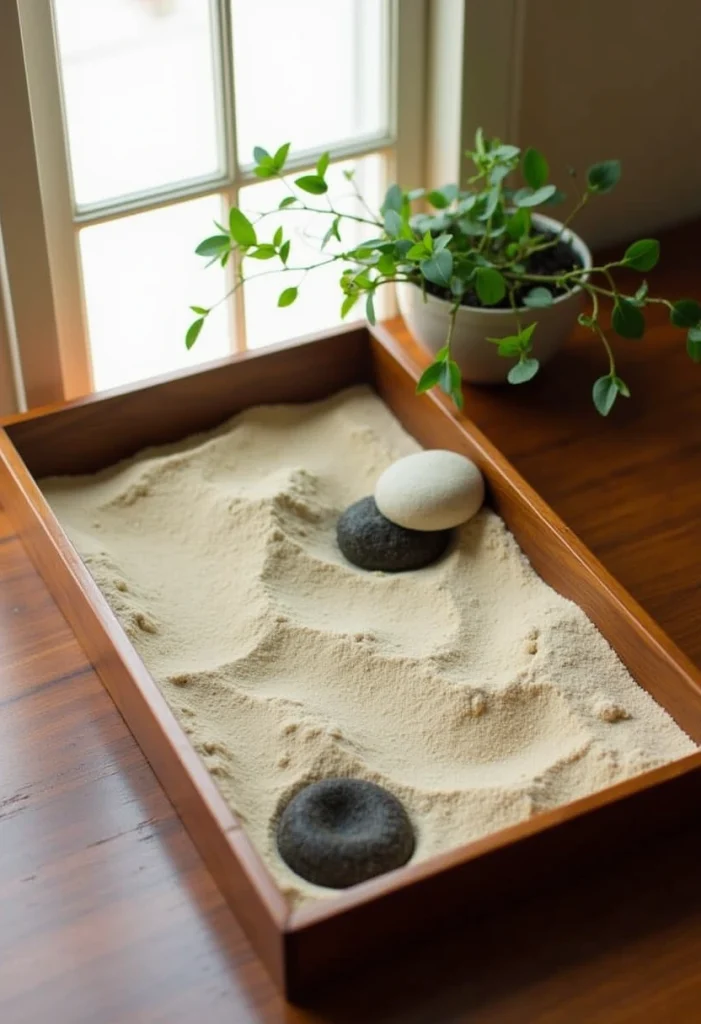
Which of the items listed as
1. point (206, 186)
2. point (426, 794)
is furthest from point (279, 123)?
point (426, 794)

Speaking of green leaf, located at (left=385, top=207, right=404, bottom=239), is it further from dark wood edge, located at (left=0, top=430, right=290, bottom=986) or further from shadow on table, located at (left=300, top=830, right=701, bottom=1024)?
shadow on table, located at (left=300, top=830, right=701, bottom=1024)

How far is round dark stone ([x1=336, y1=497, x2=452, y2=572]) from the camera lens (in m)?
1.20

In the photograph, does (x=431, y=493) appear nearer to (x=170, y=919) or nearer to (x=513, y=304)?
(x=513, y=304)

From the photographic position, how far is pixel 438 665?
3.59 feet

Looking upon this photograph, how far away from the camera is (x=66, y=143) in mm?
1268

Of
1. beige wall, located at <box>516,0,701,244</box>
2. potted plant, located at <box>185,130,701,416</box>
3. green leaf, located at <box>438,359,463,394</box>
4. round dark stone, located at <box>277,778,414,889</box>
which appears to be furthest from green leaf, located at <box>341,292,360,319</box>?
round dark stone, located at <box>277,778,414,889</box>

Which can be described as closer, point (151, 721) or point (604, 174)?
point (151, 721)

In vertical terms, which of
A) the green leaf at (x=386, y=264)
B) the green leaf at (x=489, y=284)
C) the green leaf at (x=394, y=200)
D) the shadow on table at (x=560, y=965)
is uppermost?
the green leaf at (x=394, y=200)

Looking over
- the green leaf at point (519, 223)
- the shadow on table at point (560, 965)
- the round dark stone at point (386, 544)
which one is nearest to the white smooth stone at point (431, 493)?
the round dark stone at point (386, 544)

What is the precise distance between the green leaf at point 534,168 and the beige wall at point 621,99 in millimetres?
174

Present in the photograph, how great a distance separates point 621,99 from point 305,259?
0.39 metres

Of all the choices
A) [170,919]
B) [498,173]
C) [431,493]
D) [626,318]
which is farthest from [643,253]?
[170,919]

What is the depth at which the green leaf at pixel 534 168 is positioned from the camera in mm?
1306

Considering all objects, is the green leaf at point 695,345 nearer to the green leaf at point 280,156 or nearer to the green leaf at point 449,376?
the green leaf at point 449,376
